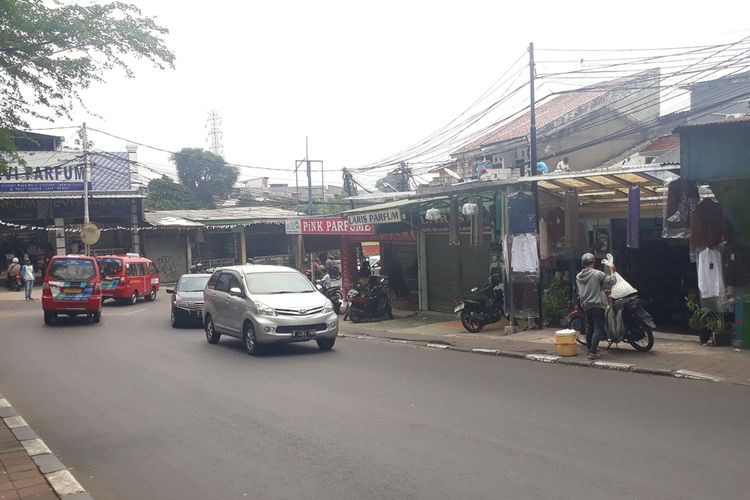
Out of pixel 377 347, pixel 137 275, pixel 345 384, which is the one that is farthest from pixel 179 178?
pixel 345 384

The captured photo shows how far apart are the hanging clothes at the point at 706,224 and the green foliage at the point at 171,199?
49868mm

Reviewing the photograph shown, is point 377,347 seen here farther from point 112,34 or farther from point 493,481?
point 493,481

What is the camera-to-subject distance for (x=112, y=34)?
1080 cm

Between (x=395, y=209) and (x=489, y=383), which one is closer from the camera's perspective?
(x=489, y=383)

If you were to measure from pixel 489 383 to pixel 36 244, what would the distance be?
35.6m

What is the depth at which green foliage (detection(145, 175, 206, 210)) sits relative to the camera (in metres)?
57.8

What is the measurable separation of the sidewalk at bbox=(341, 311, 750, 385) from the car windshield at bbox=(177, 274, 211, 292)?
5.02 meters

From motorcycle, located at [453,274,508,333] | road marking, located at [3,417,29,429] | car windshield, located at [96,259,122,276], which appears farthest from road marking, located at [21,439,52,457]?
car windshield, located at [96,259,122,276]

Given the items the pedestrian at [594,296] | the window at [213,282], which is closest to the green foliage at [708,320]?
the pedestrian at [594,296]

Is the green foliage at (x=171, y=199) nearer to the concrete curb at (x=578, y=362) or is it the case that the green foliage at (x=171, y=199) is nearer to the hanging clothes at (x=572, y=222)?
the concrete curb at (x=578, y=362)

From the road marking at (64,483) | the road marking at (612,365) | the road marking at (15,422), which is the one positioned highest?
the road marking at (64,483)

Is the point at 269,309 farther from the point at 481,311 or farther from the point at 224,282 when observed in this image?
the point at 481,311

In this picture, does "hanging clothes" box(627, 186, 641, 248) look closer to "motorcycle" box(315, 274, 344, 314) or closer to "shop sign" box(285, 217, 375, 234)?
"shop sign" box(285, 217, 375, 234)

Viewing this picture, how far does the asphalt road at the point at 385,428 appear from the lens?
5.73 metres
